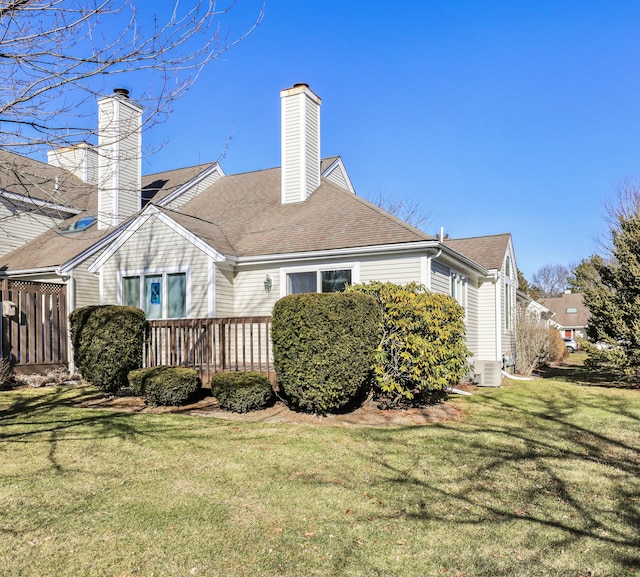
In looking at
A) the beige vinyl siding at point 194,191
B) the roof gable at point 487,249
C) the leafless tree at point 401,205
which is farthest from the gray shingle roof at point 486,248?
the leafless tree at point 401,205

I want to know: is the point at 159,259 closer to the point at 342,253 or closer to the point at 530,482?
the point at 342,253

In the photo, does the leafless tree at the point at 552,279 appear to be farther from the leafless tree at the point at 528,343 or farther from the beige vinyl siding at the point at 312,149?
the beige vinyl siding at the point at 312,149

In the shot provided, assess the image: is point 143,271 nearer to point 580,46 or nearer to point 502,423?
point 502,423

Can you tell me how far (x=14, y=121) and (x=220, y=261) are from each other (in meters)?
6.27

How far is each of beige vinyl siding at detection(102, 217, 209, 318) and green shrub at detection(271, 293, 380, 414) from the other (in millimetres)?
4632

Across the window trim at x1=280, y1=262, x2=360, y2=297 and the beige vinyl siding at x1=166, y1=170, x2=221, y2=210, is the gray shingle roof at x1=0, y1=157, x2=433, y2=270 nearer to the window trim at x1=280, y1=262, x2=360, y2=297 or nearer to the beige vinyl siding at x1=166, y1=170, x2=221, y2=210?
the beige vinyl siding at x1=166, y1=170, x2=221, y2=210

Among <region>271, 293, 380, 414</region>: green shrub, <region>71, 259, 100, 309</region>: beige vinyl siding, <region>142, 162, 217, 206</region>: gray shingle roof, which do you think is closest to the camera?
<region>271, 293, 380, 414</region>: green shrub

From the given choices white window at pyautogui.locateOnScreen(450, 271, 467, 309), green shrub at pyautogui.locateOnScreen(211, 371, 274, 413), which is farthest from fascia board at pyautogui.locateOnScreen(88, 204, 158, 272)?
white window at pyautogui.locateOnScreen(450, 271, 467, 309)

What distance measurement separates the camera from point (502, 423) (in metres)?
7.60

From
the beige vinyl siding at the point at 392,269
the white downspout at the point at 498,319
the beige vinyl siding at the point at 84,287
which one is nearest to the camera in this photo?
the beige vinyl siding at the point at 392,269

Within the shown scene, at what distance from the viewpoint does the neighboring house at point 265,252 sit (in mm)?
10974

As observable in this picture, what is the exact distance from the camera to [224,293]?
11.9 meters

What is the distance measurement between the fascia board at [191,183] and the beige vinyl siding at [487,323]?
9.92 meters

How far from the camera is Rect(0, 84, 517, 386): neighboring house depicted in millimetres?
10974
